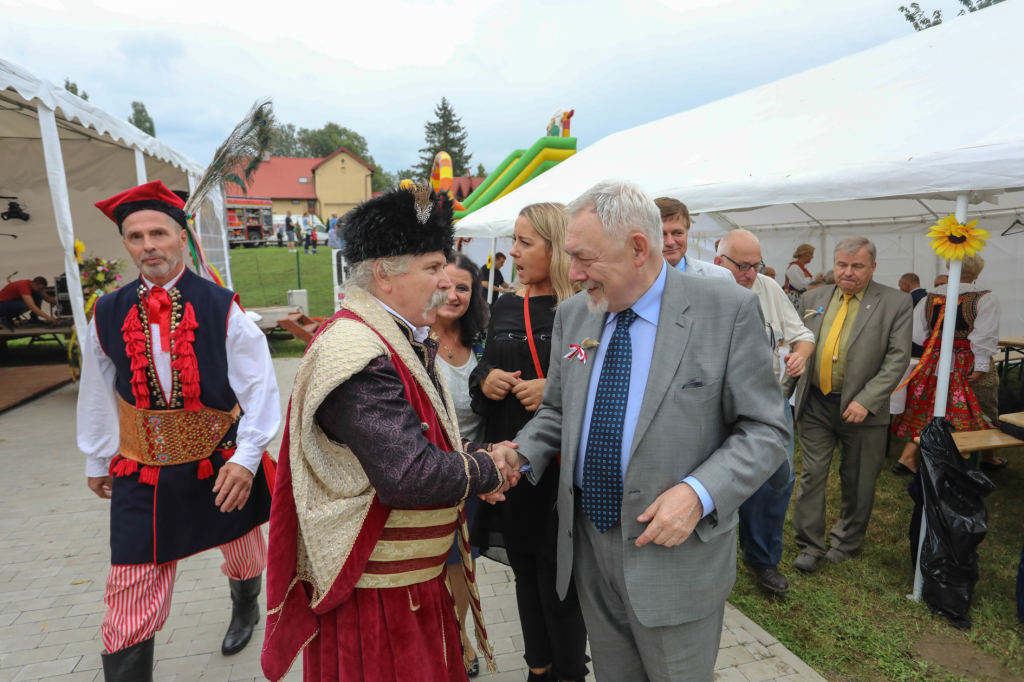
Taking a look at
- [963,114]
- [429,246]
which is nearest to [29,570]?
[429,246]

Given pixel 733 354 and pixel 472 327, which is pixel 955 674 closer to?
pixel 733 354

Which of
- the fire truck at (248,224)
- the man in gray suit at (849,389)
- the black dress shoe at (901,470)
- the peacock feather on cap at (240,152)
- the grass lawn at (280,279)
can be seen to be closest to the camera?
the peacock feather on cap at (240,152)

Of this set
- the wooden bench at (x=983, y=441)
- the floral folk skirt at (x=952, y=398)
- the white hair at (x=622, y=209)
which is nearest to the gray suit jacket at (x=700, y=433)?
the white hair at (x=622, y=209)

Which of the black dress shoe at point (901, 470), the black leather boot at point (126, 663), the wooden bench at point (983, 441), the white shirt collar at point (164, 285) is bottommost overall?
the black dress shoe at point (901, 470)

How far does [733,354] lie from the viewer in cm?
165

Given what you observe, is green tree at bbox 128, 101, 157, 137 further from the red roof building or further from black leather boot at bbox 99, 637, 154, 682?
black leather boot at bbox 99, 637, 154, 682

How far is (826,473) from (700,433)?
2.81 metres

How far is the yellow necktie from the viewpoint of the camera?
3853 millimetres

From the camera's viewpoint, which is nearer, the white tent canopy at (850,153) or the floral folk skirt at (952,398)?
the white tent canopy at (850,153)

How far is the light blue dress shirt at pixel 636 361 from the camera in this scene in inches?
69.1

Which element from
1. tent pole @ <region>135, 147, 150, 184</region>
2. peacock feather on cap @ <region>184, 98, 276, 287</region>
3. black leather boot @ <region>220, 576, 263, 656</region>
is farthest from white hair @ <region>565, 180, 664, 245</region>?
tent pole @ <region>135, 147, 150, 184</region>

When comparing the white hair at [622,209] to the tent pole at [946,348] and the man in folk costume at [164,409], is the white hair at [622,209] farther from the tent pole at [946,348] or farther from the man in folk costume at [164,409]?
the tent pole at [946,348]

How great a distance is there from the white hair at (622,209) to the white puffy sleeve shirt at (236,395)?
1642mm

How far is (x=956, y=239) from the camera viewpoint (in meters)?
3.24
